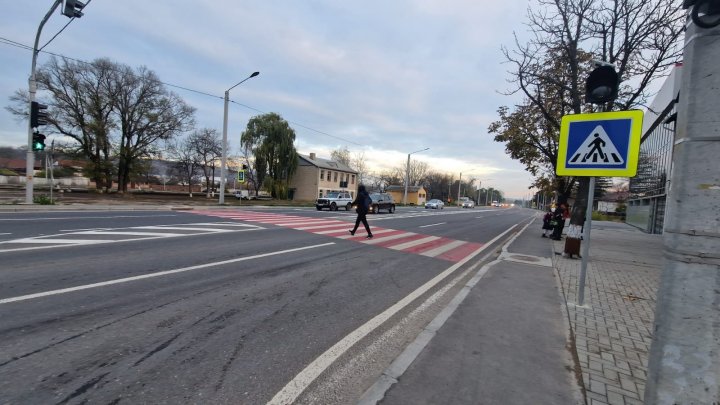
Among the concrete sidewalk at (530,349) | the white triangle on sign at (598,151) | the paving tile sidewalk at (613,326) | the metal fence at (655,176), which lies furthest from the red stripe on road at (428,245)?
the metal fence at (655,176)

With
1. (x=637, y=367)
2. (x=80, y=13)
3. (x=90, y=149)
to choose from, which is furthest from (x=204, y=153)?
(x=637, y=367)

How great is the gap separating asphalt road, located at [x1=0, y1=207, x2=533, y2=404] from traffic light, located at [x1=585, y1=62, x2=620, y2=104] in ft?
11.7

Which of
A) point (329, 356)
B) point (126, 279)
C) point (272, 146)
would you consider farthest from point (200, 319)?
point (272, 146)

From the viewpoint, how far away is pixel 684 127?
Result: 198 cm

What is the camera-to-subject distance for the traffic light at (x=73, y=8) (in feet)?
38.6

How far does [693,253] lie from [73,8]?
16893 millimetres

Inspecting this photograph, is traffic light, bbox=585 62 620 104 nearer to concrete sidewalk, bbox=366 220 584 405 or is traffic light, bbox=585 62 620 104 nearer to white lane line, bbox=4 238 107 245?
concrete sidewalk, bbox=366 220 584 405

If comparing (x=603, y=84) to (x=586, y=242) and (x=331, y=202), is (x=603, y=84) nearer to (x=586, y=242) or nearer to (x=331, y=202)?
(x=586, y=242)

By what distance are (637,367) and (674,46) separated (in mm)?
13452

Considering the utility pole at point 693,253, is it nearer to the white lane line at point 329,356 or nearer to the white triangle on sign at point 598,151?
the white lane line at point 329,356

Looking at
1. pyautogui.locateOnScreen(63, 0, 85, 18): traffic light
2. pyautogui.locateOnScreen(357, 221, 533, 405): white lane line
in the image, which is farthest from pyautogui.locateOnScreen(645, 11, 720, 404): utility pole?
pyautogui.locateOnScreen(63, 0, 85, 18): traffic light

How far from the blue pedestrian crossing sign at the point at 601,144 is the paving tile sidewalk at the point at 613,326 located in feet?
6.47

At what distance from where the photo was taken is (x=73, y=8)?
1193cm

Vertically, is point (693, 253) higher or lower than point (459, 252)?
higher
